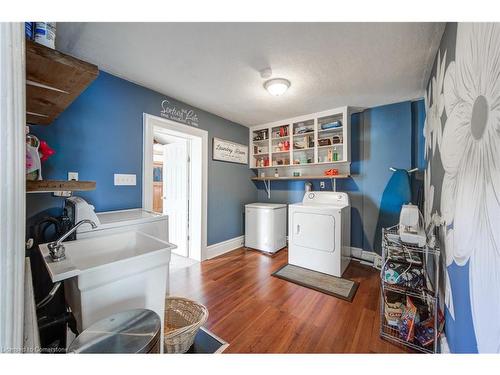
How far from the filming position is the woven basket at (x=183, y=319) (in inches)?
50.9

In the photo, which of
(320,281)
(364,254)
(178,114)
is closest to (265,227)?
(320,281)

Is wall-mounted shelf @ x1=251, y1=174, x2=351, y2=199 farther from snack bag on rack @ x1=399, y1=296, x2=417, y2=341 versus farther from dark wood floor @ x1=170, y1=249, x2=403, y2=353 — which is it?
snack bag on rack @ x1=399, y1=296, x2=417, y2=341

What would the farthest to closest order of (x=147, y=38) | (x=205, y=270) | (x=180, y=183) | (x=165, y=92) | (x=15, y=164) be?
(x=180, y=183) < (x=205, y=270) < (x=165, y=92) < (x=147, y=38) < (x=15, y=164)

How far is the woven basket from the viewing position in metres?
1.29

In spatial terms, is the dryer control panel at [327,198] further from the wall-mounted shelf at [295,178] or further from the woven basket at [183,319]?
the woven basket at [183,319]

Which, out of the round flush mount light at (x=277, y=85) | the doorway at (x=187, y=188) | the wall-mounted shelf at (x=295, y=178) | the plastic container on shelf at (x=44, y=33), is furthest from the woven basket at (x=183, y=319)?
the wall-mounted shelf at (x=295, y=178)

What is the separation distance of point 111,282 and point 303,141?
10.1 feet

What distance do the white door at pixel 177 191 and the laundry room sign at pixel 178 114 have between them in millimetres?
426

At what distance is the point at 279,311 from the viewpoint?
177 cm

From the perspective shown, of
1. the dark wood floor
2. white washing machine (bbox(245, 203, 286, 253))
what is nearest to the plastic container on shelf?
the dark wood floor

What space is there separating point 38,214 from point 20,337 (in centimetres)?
140
